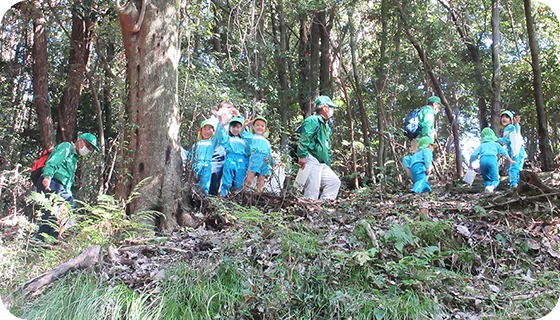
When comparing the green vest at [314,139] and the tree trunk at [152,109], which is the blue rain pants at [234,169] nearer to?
the green vest at [314,139]

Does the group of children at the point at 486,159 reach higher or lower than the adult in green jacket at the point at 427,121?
lower

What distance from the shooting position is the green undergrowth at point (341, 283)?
157 inches

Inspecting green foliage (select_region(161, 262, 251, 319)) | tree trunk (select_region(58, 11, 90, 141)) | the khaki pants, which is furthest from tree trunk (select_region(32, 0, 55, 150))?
green foliage (select_region(161, 262, 251, 319))

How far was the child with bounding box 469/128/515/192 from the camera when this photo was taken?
30.6ft

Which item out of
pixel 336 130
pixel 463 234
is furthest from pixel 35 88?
pixel 463 234

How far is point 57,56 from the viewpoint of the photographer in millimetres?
14742

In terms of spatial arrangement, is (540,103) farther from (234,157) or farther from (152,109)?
(152,109)

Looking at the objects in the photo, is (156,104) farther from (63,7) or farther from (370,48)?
(370,48)

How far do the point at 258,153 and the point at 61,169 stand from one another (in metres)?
3.10

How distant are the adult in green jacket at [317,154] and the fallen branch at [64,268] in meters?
4.28

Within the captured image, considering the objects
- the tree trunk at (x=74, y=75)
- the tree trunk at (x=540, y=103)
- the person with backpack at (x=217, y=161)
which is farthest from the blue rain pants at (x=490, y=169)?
the tree trunk at (x=74, y=75)

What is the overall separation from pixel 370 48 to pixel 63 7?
8.23m

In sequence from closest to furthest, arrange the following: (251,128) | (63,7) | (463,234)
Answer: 1. (463,234)
2. (251,128)
3. (63,7)

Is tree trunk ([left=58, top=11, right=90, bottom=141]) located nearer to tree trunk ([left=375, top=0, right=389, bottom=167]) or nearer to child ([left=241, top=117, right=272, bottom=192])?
child ([left=241, top=117, right=272, bottom=192])
